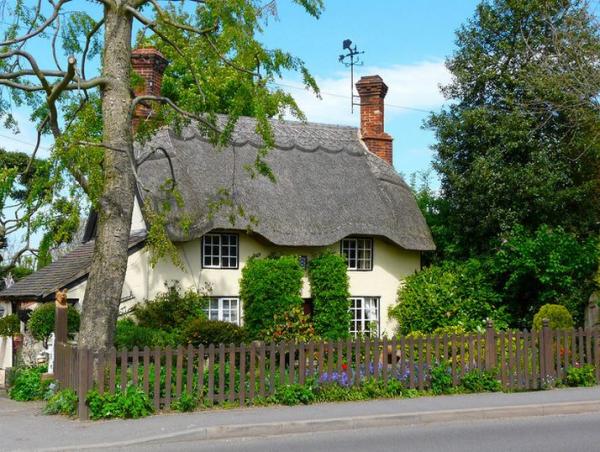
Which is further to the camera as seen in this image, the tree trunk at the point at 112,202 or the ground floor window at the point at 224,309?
the ground floor window at the point at 224,309

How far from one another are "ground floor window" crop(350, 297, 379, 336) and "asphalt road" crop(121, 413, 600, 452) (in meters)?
13.0

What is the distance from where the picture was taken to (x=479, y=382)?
1502 centimetres

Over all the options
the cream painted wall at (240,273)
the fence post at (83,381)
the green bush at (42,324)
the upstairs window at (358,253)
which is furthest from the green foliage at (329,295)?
the fence post at (83,381)

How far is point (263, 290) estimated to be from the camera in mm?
22656

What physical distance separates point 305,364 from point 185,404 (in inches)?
92.0

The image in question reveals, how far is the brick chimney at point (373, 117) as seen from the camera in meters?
28.1

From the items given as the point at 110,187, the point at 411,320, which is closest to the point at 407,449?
the point at 110,187

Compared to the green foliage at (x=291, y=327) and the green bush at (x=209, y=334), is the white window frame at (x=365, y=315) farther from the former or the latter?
the green bush at (x=209, y=334)

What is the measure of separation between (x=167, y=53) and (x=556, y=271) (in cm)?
1247

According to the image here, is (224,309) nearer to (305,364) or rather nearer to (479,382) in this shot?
(305,364)

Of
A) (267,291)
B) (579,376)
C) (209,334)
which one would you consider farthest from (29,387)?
(579,376)

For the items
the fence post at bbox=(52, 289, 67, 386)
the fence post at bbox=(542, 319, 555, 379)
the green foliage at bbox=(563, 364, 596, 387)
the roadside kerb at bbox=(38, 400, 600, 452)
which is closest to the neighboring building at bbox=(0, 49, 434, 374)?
the fence post at bbox=(52, 289, 67, 386)

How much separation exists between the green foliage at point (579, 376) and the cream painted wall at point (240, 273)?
982 cm

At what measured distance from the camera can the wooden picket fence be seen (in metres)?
12.4
